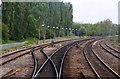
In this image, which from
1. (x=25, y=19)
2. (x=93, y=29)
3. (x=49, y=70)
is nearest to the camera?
(x=49, y=70)

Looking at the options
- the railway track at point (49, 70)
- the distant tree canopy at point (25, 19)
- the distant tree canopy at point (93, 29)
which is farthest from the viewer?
the distant tree canopy at point (93, 29)

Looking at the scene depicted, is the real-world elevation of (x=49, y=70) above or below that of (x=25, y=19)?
below

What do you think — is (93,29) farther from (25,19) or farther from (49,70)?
(49,70)

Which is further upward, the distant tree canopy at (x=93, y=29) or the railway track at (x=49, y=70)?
the distant tree canopy at (x=93, y=29)

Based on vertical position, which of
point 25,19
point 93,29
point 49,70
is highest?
point 25,19

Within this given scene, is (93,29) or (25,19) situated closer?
(25,19)

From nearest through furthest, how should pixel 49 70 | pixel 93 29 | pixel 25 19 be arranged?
pixel 49 70
pixel 25 19
pixel 93 29

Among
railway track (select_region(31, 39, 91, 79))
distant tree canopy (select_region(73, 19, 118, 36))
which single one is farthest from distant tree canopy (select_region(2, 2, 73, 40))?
distant tree canopy (select_region(73, 19, 118, 36))

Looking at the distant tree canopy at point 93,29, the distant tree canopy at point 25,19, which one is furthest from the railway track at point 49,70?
the distant tree canopy at point 93,29

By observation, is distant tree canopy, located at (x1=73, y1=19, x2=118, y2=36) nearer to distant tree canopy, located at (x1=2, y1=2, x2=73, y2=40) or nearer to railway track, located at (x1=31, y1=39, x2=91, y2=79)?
distant tree canopy, located at (x1=2, y1=2, x2=73, y2=40)

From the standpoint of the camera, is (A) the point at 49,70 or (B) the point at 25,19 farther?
(B) the point at 25,19

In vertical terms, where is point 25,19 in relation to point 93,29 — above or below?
above

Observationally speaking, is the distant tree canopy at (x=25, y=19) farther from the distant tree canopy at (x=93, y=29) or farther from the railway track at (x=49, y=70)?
the distant tree canopy at (x=93, y=29)

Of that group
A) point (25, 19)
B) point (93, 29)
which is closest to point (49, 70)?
point (25, 19)
